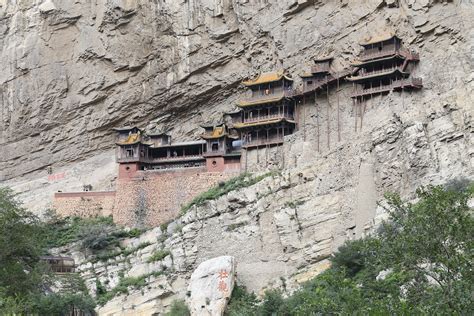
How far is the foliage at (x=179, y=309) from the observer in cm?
3851

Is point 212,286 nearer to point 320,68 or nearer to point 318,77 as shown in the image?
point 318,77

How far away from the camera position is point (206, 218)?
41812 millimetres

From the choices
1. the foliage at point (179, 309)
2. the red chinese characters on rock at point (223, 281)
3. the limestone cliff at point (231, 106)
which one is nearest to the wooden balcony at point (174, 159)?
the limestone cliff at point (231, 106)

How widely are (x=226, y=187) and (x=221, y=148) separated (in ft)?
14.6

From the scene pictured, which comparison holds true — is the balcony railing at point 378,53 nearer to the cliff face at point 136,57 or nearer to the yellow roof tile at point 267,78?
the cliff face at point 136,57

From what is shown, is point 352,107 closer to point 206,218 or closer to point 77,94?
point 206,218

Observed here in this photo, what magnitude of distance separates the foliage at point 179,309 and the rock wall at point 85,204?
1039 cm

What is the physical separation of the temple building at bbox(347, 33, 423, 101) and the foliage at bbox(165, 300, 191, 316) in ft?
43.1

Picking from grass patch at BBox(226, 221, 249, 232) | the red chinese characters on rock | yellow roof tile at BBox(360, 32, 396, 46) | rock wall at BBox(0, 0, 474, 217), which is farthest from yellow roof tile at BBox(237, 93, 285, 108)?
the red chinese characters on rock

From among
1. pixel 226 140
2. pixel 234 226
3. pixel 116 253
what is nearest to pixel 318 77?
pixel 226 140

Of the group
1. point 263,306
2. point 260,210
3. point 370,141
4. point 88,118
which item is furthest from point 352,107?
point 88,118

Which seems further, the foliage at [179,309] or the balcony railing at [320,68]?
the balcony railing at [320,68]

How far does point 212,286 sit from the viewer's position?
38.2 metres

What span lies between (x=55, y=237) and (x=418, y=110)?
2203 cm
